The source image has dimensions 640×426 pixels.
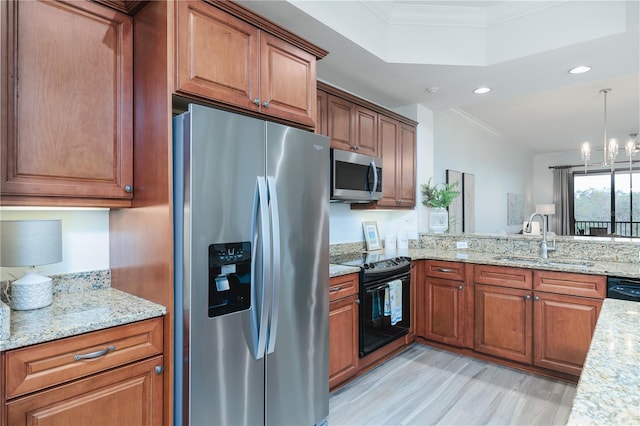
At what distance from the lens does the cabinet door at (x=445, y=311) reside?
3211 millimetres

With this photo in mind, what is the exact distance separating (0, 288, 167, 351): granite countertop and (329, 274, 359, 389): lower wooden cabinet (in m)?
1.21

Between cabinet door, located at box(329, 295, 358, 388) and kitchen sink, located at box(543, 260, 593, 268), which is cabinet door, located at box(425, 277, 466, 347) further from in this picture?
cabinet door, located at box(329, 295, 358, 388)

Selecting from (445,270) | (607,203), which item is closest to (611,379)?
(445,270)

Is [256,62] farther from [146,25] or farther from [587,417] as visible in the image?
[587,417]

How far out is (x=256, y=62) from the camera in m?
1.91

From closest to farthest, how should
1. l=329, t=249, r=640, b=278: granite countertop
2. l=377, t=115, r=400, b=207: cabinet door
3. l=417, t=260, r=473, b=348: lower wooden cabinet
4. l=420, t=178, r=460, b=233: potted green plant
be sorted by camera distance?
l=329, t=249, r=640, b=278: granite countertop
l=417, t=260, r=473, b=348: lower wooden cabinet
l=377, t=115, r=400, b=207: cabinet door
l=420, t=178, r=460, b=233: potted green plant

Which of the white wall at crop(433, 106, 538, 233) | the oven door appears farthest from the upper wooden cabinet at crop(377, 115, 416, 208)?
the white wall at crop(433, 106, 538, 233)

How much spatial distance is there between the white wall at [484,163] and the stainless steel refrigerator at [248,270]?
3277mm

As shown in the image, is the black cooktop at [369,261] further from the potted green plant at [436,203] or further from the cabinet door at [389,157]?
the potted green plant at [436,203]

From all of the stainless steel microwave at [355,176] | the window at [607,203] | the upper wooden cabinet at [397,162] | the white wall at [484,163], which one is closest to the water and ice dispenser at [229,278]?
the stainless steel microwave at [355,176]

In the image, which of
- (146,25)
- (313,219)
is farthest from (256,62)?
(313,219)

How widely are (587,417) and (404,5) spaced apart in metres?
2.93

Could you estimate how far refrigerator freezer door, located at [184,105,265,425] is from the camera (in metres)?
1.53

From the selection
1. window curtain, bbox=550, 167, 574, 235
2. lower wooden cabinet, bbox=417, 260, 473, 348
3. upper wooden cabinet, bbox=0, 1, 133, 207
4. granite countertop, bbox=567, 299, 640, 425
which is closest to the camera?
granite countertop, bbox=567, 299, 640, 425
